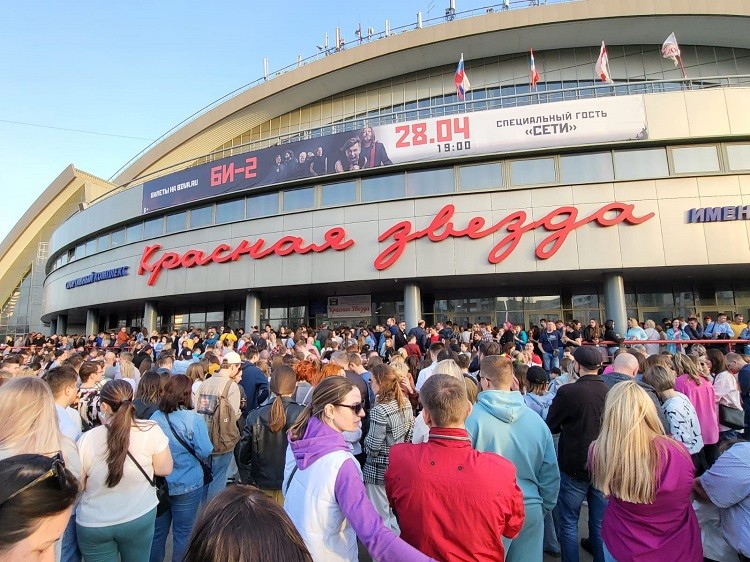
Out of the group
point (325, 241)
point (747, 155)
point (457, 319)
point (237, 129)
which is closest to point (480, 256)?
point (457, 319)

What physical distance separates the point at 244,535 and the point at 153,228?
2457 centimetres

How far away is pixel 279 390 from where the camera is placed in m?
3.75

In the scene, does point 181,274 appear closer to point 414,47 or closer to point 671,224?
point 414,47

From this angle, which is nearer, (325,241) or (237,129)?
(325,241)

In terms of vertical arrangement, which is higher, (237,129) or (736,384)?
(237,129)

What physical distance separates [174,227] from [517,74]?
20.8 m

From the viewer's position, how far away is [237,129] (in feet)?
98.1

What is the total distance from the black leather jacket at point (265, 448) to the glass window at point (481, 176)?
14310 mm

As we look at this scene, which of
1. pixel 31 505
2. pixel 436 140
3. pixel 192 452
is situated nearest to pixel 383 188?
pixel 436 140

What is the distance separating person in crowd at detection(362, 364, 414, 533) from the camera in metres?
3.81

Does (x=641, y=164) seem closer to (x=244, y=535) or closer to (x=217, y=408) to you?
(x=217, y=408)

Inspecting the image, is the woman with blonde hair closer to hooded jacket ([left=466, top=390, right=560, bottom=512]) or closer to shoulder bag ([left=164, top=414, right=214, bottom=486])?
hooded jacket ([left=466, top=390, right=560, bottom=512])

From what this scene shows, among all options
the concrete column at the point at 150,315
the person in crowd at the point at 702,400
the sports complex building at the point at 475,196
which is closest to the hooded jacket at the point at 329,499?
the person in crowd at the point at 702,400

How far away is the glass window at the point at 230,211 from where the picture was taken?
1981cm
